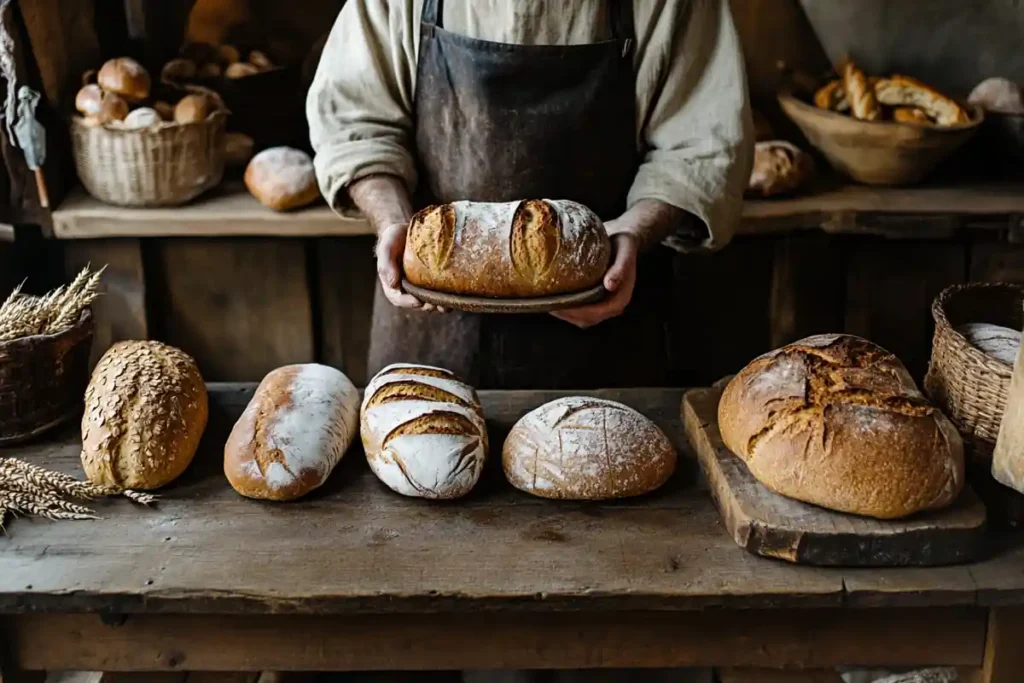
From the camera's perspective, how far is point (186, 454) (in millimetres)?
1602

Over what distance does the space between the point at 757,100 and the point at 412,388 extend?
1775 millimetres

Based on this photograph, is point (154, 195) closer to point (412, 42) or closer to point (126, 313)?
point (126, 313)

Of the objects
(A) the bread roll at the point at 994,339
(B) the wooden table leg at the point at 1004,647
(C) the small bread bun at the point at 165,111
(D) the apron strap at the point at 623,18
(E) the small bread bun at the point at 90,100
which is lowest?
(B) the wooden table leg at the point at 1004,647

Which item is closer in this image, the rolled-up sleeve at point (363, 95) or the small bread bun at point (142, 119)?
the rolled-up sleeve at point (363, 95)

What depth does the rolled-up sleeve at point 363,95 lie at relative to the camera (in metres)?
2.02

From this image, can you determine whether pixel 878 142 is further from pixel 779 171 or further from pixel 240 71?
pixel 240 71

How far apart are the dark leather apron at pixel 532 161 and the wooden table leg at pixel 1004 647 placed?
2.91 feet

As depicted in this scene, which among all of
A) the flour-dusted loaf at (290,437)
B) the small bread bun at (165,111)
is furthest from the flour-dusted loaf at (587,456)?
the small bread bun at (165,111)

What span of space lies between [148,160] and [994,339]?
1852 mm

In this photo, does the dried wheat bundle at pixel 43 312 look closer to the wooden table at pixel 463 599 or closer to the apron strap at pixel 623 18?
the wooden table at pixel 463 599

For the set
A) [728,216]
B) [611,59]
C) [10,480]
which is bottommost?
[10,480]

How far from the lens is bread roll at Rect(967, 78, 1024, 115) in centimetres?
271

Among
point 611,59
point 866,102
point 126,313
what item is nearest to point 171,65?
point 126,313

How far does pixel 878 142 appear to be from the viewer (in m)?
2.62
